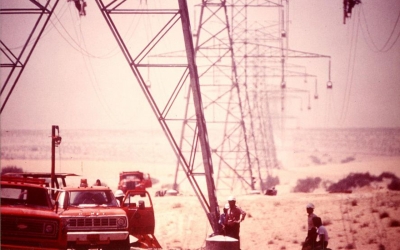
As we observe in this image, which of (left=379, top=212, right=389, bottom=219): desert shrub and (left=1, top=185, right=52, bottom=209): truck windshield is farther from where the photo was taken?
(left=379, top=212, right=389, bottom=219): desert shrub

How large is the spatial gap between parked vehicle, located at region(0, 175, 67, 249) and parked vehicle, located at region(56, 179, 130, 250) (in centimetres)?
339

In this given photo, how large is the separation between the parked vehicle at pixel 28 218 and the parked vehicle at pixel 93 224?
339cm

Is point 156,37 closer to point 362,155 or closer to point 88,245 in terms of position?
point 88,245

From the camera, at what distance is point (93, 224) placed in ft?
83.3

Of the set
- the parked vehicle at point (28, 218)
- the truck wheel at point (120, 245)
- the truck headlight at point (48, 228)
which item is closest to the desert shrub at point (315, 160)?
the truck wheel at point (120, 245)

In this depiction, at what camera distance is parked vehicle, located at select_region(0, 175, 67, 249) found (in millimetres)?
20016

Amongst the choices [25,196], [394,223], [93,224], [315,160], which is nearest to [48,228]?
[25,196]

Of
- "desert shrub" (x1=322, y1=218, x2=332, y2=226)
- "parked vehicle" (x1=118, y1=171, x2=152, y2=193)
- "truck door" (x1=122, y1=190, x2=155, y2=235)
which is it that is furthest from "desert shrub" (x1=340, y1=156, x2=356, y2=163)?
"truck door" (x1=122, y1=190, x2=155, y2=235)

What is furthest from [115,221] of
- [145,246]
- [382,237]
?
[382,237]

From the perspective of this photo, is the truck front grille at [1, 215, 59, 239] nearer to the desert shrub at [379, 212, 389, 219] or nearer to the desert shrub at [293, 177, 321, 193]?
the desert shrub at [379, 212, 389, 219]

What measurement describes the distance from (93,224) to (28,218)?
514cm

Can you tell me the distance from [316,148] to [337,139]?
24.4ft

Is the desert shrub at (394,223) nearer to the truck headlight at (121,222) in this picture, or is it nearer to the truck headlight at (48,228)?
the truck headlight at (121,222)

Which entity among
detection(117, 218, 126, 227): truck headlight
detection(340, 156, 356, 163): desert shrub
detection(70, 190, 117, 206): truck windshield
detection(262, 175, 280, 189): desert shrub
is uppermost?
detection(340, 156, 356, 163): desert shrub
